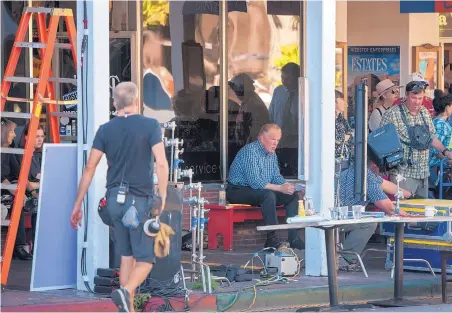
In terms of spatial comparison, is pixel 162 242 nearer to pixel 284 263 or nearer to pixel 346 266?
pixel 284 263

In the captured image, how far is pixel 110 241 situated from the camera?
427 inches

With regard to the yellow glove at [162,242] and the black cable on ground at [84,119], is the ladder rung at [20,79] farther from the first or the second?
the yellow glove at [162,242]

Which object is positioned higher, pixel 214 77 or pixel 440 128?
pixel 214 77

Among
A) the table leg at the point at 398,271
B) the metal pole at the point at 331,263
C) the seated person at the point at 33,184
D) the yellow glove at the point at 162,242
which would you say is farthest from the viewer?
the seated person at the point at 33,184

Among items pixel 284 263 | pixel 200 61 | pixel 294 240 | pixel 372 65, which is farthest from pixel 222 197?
pixel 372 65

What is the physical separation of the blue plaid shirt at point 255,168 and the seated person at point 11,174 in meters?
2.65

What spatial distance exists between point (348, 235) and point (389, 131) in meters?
1.21

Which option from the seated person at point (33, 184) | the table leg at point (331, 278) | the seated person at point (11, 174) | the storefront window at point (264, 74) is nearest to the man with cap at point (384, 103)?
the storefront window at point (264, 74)

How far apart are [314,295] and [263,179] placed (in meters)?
3.15

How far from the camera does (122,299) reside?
361 inches

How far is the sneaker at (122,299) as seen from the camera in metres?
9.16

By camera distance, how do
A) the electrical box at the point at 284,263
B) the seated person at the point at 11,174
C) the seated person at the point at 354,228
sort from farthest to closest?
the seated person at the point at 11,174 → the seated person at the point at 354,228 → the electrical box at the point at 284,263

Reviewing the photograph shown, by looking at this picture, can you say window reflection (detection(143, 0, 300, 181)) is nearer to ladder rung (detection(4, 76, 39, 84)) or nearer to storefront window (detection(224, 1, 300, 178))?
storefront window (detection(224, 1, 300, 178))

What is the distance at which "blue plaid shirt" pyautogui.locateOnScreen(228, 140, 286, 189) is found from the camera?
1404 cm
